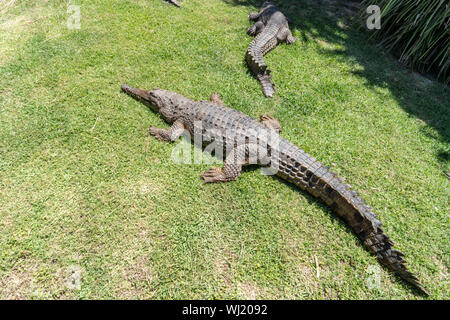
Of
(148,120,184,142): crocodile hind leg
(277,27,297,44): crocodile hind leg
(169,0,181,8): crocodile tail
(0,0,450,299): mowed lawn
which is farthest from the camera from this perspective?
(169,0,181,8): crocodile tail

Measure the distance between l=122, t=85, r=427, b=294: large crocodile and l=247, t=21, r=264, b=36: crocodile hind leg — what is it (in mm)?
2940

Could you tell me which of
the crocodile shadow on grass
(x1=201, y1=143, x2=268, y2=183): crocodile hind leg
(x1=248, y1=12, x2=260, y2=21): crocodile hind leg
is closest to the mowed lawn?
the crocodile shadow on grass

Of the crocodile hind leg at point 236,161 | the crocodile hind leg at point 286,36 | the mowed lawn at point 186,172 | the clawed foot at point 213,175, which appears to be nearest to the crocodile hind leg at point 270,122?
the mowed lawn at point 186,172

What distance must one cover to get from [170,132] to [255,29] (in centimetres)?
404

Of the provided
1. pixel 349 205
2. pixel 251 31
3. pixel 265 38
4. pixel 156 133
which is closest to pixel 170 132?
pixel 156 133

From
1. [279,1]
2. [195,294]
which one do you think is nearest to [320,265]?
[195,294]

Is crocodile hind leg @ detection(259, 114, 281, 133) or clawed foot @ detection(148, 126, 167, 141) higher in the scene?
crocodile hind leg @ detection(259, 114, 281, 133)

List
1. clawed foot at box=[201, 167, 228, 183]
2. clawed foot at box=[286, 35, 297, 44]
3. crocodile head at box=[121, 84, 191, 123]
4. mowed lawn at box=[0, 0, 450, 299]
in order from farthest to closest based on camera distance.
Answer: clawed foot at box=[286, 35, 297, 44] < crocodile head at box=[121, 84, 191, 123] < clawed foot at box=[201, 167, 228, 183] < mowed lawn at box=[0, 0, 450, 299]

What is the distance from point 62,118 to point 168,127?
A: 1753 mm

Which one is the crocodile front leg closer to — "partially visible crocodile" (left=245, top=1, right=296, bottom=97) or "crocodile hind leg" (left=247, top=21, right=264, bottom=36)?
"partially visible crocodile" (left=245, top=1, right=296, bottom=97)

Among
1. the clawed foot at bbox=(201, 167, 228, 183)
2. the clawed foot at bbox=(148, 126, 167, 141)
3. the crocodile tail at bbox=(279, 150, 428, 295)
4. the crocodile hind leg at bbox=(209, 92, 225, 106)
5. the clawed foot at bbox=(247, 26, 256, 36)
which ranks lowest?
the clawed foot at bbox=(201, 167, 228, 183)

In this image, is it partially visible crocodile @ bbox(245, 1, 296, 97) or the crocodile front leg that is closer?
the crocodile front leg

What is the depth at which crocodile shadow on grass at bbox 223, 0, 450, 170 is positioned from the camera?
15.9ft

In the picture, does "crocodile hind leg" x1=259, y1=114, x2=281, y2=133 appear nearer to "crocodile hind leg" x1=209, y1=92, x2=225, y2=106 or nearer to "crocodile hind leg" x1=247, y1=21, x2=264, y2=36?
"crocodile hind leg" x1=209, y1=92, x2=225, y2=106
